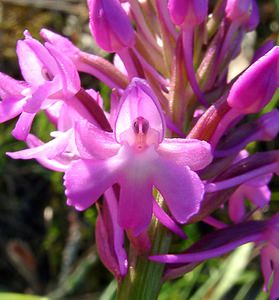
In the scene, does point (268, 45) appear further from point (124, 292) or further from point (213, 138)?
point (124, 292)

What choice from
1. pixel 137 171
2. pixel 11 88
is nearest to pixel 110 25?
pixel 11 88

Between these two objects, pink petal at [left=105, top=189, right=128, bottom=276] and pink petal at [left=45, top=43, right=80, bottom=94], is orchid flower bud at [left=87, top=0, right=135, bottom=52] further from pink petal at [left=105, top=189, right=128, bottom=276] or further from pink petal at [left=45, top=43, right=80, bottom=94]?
pink petal at [left=105, top=189, right=128, bottom=276]

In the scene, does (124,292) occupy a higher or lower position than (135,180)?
lower

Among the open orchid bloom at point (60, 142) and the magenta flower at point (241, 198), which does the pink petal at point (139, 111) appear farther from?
the magenta flower at point (241, 198)

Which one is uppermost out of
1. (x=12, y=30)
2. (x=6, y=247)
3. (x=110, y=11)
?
(x=110, y=11)

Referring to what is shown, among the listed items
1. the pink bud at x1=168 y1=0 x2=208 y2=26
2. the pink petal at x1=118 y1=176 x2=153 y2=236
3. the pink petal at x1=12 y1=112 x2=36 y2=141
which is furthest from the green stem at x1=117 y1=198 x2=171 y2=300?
the pink bud at x1=168 y1=0 x2=208 y2=26

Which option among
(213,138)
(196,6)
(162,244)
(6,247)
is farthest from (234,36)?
(6,247)
